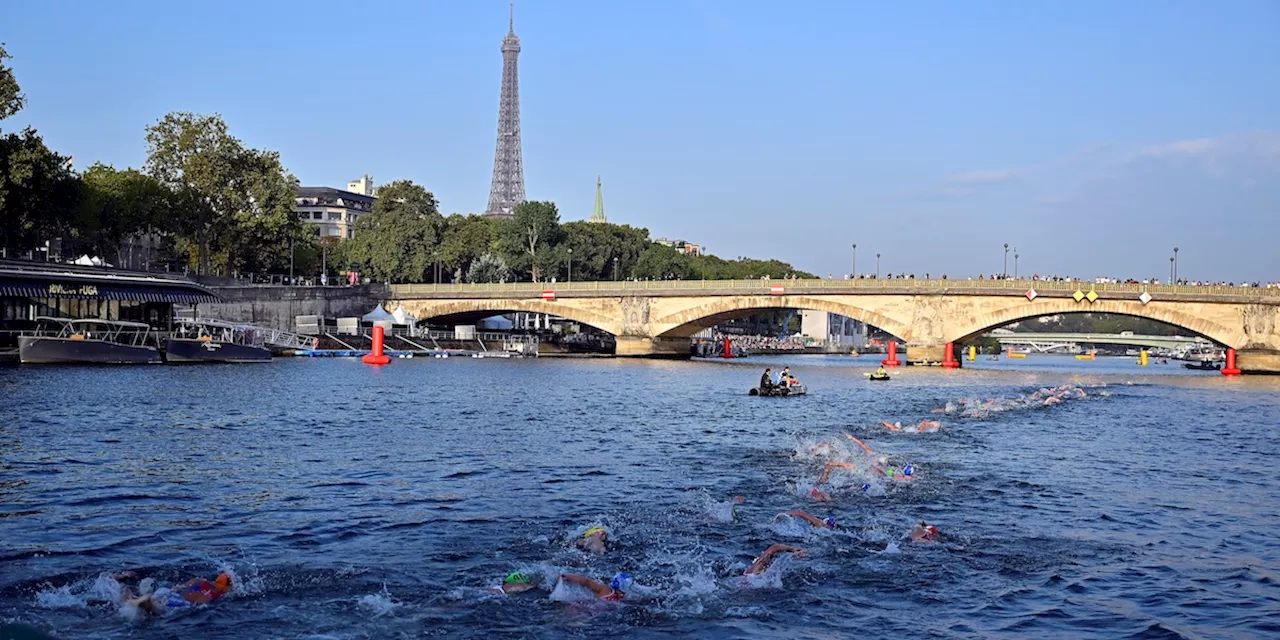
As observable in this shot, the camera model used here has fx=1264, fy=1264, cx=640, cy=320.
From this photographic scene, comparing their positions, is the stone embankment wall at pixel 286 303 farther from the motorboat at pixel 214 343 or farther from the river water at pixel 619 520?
the river water at pixel 619 520

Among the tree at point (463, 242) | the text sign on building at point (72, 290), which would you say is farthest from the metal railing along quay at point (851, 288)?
the text sign on building at point (72, 290)

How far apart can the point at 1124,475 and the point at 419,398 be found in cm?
3465

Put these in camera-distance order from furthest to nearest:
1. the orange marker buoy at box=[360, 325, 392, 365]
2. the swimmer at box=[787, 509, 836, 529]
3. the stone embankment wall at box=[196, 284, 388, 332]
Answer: the stone embankment wall at box=[196, 284, 388, 332] → the orange marker buoy at box=[360, 325, 392, 365] → the swimmer at box=[787, 509, 836, 529]

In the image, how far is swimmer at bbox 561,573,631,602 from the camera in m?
18.9

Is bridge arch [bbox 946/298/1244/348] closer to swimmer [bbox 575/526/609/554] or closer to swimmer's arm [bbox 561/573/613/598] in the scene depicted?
swimmer [bbox 575/526/609/554]

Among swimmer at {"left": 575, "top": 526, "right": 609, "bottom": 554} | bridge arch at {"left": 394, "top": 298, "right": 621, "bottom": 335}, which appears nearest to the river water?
swimmer at {"left": 575, "top": 526, "right": 609, "bottom": 554}

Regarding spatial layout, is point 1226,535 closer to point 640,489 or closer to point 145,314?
point 640,489

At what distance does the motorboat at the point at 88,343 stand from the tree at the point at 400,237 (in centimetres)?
6252

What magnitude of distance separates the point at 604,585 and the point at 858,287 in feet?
317

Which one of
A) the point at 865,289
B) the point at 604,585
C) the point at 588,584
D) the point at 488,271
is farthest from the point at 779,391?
the point at 488,271

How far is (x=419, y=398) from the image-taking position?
200ft

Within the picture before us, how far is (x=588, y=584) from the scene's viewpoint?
19.1 meters

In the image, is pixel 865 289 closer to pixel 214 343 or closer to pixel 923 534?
pixel 214 343

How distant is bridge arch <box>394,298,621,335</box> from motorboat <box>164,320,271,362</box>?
28.9 m
